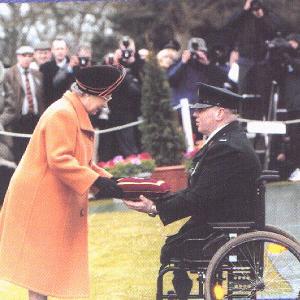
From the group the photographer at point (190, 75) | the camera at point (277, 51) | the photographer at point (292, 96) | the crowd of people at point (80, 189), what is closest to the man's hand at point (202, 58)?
the photographer at point (190, 75)

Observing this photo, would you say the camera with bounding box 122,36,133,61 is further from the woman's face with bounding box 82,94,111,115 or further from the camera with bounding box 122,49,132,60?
the woman's face with bounding box 82,94,111,115

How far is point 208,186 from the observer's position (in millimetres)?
6359

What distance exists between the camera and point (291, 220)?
1077cm

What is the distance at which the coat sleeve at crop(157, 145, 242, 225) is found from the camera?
20.9 ft

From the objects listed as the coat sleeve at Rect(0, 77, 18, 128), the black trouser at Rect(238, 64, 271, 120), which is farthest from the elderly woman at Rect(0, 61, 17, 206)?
the black trouser at Rect(238, 64, 271, 120)

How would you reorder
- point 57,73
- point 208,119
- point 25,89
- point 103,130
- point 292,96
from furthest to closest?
point 292,96 → point 103,130 → point 57,73 → point 25,89 → point 208,119

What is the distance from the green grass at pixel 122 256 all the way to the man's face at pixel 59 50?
2.57m

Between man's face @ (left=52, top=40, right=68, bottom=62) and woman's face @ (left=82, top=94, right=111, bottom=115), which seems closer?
woman's face @ (left=82, top=94, right=111, bottom=115)

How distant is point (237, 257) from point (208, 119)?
2.92ft

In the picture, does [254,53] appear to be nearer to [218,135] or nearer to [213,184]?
[218,135]

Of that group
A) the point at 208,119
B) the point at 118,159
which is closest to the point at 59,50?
the point at 118,159

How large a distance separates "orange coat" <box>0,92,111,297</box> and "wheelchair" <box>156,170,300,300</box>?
0.60 m

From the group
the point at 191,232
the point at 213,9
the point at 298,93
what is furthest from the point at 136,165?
the point at 213,9

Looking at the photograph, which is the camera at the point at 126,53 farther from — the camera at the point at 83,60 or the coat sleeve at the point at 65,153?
the coat sleeve at the point at 65,153
